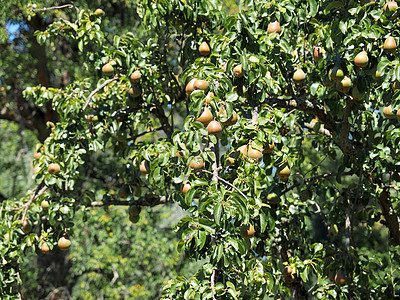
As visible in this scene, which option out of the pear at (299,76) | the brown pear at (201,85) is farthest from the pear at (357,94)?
the brown pear at (201,85)

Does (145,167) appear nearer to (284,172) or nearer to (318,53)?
(284,172)

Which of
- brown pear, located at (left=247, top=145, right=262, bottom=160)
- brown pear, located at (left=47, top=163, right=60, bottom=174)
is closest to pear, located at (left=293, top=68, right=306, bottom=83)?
brown pear, located at (left=247, top=145, right=262, bottom=160)

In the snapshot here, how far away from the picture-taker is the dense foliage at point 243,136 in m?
1.94

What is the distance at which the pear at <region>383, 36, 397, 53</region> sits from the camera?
79.0 inches

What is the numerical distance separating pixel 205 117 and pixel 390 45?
30.1 inches

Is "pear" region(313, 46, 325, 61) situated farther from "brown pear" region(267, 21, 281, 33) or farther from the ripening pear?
the ripening pear

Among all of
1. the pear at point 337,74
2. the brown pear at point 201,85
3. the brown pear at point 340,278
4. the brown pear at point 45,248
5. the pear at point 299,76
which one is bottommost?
the brown pear at point 340,278

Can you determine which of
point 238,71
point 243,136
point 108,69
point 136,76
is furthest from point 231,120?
point 108,69

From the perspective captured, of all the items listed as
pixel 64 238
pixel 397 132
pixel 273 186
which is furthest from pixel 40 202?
pixel 397 132

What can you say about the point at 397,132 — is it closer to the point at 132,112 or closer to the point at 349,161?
the point at 349,161

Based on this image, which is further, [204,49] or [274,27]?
[204,49]

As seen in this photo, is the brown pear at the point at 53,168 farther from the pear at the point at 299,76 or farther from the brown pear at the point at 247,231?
the pear at the point at 299,76

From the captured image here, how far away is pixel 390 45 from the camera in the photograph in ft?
6.59

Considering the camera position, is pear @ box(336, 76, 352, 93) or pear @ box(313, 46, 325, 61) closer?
pear @ box(336, 76, 352, 93)
